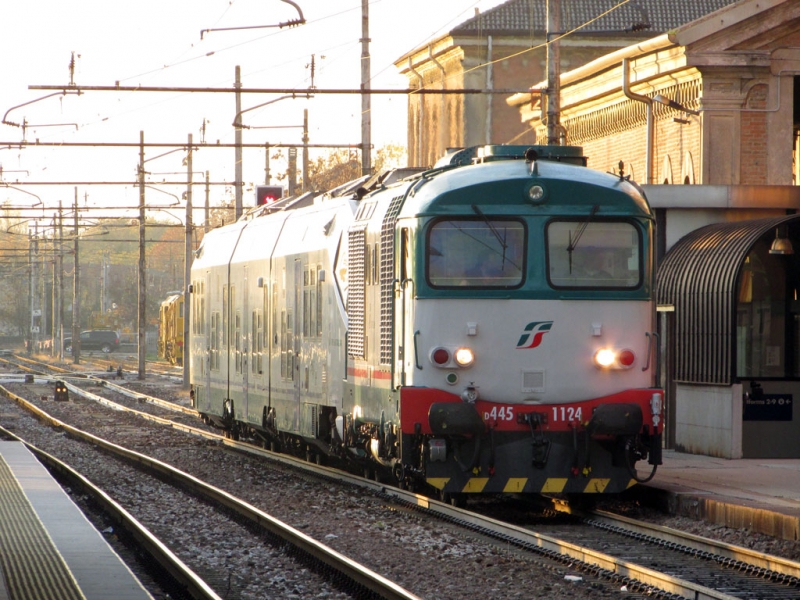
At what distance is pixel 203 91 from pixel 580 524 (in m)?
12.2

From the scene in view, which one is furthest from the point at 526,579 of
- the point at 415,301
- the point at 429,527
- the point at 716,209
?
the point at 716,209

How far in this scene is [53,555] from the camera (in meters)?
10.1

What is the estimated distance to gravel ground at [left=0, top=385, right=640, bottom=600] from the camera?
9.70 meters

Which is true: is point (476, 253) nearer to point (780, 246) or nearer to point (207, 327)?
point (780, 246)

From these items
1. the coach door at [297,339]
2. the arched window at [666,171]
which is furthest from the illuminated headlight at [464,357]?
the arched window at [666,171]

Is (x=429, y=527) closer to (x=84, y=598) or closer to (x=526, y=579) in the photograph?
(x=526, y=579)

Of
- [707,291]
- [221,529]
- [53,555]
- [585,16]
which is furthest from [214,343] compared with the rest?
[585,16]

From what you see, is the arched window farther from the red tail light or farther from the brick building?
the brick building

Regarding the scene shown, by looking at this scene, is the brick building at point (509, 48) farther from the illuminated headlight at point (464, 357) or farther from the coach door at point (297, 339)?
the illuminated headlight at point (464, 357)

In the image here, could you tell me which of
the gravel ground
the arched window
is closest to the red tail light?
the gravel ground

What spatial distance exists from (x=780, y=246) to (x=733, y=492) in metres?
4.68

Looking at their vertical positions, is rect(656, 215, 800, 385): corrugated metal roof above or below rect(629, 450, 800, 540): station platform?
above

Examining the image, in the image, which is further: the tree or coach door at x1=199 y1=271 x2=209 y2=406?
the tree

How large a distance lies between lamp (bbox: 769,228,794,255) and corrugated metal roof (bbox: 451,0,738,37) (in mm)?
37573
